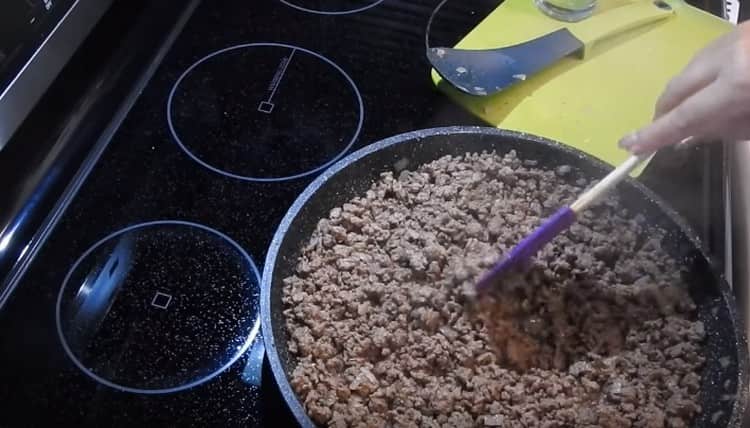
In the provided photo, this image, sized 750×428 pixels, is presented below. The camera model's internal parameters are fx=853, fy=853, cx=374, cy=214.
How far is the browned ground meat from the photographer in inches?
30.4

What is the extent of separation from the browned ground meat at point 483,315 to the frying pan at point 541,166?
0.04 feet

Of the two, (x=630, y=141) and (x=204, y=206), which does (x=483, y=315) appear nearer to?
(x=630, y=141)

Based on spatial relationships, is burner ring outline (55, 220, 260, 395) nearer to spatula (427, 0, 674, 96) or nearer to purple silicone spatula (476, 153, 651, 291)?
purple silicone spatula (476, 153, 651, 291)

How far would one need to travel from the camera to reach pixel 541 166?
96 centimetres

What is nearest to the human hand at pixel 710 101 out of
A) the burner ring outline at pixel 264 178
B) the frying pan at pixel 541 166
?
the frying pan at pixel 541 166

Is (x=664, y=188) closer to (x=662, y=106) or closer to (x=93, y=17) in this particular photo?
(x=662, y=106)

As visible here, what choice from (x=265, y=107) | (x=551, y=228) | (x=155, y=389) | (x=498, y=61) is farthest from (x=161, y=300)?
(x=498, y=61)

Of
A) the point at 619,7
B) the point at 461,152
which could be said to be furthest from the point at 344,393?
the point at 619,7

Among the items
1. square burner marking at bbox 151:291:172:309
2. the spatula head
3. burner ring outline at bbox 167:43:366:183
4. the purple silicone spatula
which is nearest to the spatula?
the spatula head

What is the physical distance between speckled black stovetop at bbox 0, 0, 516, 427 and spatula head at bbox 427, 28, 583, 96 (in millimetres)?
36

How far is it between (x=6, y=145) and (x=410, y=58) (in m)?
0.51

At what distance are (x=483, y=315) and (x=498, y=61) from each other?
0.41 m

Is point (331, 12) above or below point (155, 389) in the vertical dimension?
above

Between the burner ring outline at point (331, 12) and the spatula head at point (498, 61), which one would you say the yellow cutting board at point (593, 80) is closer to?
the spatula head at point (498, 61)
